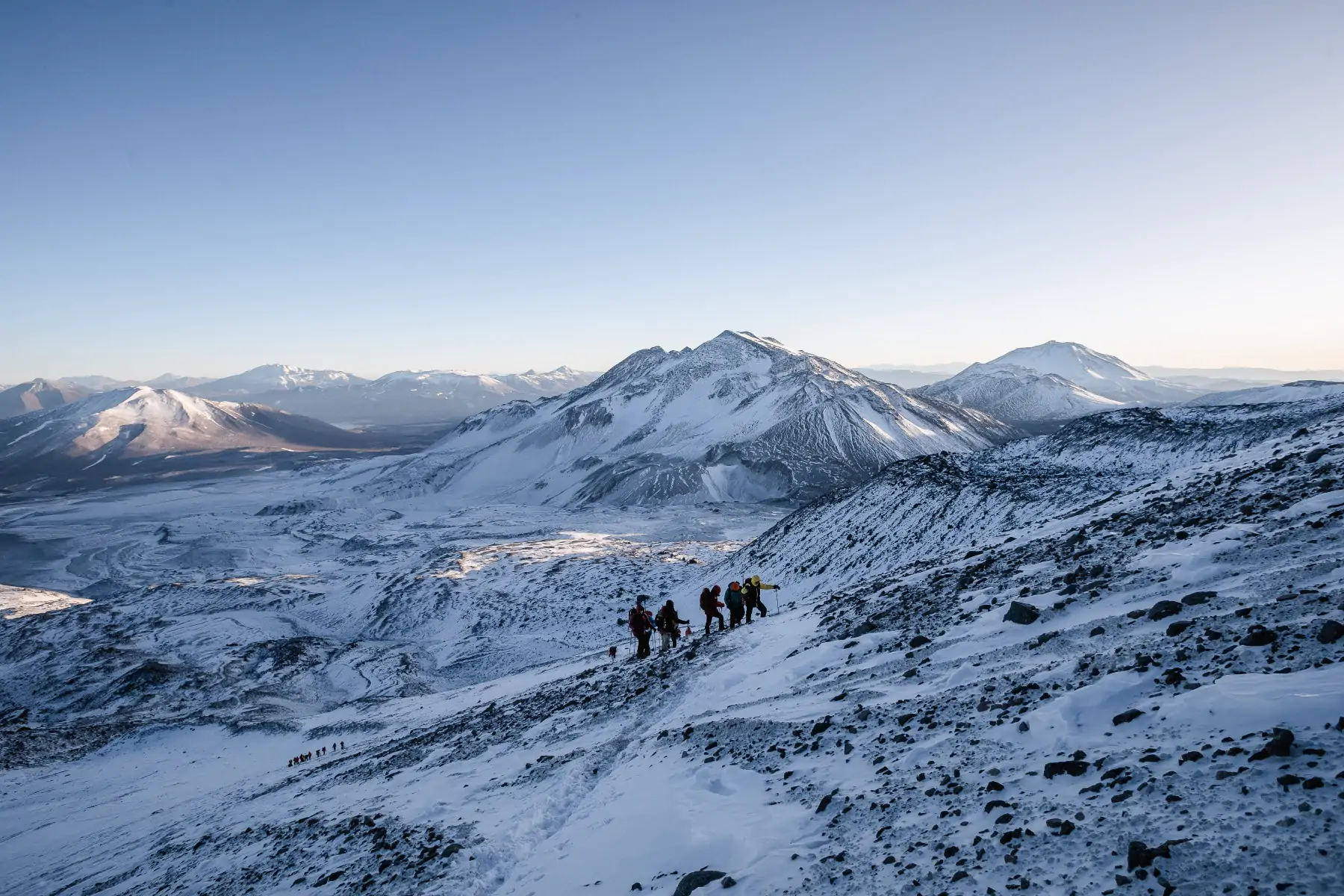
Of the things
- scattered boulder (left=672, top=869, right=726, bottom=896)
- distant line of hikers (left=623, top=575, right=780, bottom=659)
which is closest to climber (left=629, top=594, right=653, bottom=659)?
distant line of hikers (left=623, top=575, right=780, bottom=659)

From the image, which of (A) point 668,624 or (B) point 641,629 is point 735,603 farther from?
(B) point 641,629

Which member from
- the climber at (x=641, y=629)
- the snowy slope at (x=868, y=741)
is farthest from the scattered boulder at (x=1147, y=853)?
the climber at (x=641, y=629)

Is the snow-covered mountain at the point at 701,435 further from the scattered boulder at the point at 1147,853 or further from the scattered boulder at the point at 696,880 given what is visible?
the scattered boulder at the point at 1147,853

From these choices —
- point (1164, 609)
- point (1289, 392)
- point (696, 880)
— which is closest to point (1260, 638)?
point (1164, 609)

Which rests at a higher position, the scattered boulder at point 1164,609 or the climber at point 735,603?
the scattered boulder at point 1164,609

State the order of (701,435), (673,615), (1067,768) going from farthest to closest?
(701,435), (673,615), (1067,768)

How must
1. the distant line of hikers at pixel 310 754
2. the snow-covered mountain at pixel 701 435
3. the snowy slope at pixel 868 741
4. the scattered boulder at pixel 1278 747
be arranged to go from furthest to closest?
the snow-covered mountain at pixel 701 435
the distant line of hikers at pixel 310 754
the snowy slope at pixel 868 741
the scattered boulder at pixel 1278 747

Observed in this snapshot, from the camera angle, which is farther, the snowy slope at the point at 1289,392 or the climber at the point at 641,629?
the snowy slope at the point at 1289,392
